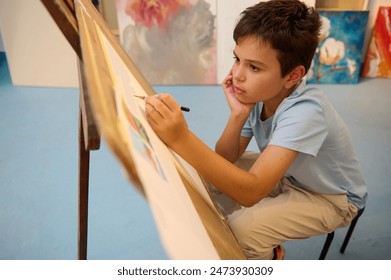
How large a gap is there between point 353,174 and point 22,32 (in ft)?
7.65

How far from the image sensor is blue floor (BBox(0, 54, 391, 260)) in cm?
149

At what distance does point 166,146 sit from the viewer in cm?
67

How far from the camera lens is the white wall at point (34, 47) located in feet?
8.37

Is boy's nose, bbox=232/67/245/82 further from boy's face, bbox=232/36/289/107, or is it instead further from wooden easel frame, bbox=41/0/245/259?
wooden easel frame, bbox=41/0/245/259

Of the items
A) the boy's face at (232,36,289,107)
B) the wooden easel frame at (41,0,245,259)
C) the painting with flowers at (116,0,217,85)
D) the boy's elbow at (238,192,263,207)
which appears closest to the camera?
the wooden easel frame at (41,0,245,259)

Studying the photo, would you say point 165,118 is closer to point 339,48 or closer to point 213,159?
point 213,159

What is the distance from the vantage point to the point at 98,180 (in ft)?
6.04

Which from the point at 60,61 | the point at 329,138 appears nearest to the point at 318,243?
the point at 329,138

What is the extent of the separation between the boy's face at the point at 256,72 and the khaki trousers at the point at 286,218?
0.94 ft

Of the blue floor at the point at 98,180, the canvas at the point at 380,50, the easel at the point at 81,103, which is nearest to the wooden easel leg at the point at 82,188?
the easel at the point at 81,103

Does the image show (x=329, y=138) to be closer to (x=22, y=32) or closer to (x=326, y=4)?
(x=326, y=4)

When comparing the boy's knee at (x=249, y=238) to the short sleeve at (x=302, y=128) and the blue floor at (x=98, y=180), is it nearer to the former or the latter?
the short sleeve at (x=302, y=128)

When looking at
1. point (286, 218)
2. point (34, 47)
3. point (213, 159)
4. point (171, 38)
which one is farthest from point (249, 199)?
point (34, 47)

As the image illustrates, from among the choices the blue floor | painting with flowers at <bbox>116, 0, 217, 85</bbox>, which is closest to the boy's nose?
the blue floor
